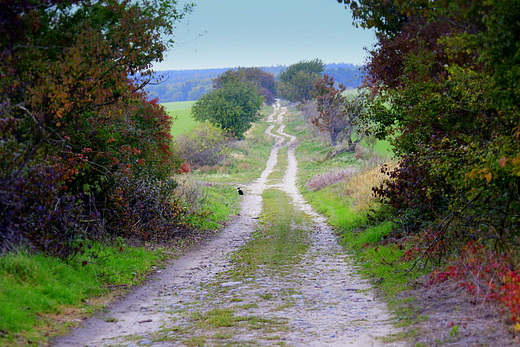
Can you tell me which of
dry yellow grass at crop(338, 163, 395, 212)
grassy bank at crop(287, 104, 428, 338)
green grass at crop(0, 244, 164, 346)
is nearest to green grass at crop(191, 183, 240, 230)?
grassy bank at crop(287, 104, 428, 338)

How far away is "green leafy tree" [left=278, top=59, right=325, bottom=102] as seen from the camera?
8475cm

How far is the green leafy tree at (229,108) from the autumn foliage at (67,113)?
38114 millimetres

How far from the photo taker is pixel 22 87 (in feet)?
29.1

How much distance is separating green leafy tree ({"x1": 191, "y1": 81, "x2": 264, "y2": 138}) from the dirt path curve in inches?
1579

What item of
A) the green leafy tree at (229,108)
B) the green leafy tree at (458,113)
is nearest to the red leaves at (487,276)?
the green leafy tree at (458,113)

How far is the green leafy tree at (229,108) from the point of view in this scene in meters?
52.8

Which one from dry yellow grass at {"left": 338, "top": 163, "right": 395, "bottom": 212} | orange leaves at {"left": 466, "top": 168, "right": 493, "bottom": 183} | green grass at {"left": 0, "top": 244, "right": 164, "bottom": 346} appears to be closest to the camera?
green grass at {"left": 0, "top": 244, "right": 164, "bottom": 346}

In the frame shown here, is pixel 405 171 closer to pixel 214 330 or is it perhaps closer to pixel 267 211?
pixel 214 330

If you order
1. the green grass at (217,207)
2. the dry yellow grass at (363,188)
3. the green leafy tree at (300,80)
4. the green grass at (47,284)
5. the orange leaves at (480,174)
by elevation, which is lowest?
the green grass at (217,207)

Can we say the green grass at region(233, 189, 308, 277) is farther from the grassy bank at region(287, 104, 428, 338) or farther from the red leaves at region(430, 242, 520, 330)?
the red leaves at region(430, 242, 520, 330)

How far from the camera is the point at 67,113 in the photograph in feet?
31.1

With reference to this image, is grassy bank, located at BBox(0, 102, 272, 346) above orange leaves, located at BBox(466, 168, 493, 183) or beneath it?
beneath

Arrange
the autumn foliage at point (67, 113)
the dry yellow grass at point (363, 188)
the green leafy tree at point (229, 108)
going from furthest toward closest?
the green leafy tree at point (229, 108) → the dry yellow grass at point (363, 188) → the autumn foliage at point (67, 113)

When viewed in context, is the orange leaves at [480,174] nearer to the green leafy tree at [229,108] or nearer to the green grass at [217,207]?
the green grass at [217,207]
